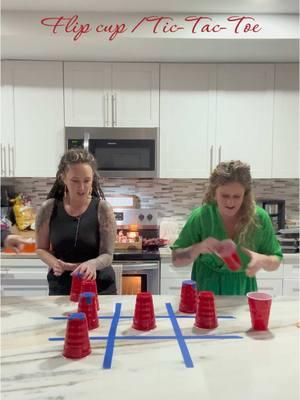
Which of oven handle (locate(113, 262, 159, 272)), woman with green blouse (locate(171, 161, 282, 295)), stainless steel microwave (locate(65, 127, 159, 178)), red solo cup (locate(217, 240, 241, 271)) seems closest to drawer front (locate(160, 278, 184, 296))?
oven handle (locate(113, 262, 159, 272))

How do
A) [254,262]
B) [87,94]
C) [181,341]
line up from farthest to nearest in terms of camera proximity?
1. [87,94]
2. [254,262]
3. [181,341]

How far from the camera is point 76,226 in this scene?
6.14 feet

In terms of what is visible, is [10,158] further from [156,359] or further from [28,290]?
[156,359]

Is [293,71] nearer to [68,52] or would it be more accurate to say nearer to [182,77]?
[182,77]

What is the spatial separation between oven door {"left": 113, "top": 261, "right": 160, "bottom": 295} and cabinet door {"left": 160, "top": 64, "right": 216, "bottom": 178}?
75cm

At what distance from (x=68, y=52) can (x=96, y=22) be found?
0.39m

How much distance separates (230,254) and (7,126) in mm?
2335

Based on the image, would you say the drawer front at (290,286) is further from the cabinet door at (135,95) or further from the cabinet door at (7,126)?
the cabinet door at (7,126)

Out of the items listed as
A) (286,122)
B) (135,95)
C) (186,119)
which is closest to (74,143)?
(135,95)

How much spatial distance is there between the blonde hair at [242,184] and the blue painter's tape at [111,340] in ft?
2.00

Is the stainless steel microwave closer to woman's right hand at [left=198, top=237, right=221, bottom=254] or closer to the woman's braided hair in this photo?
the woman's braided hair

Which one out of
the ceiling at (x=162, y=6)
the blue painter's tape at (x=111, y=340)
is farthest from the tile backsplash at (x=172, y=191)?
the blue painter's tape at (x=111, y=340)

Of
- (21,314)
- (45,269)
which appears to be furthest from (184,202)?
(21,314)

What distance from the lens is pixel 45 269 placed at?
2.95m
